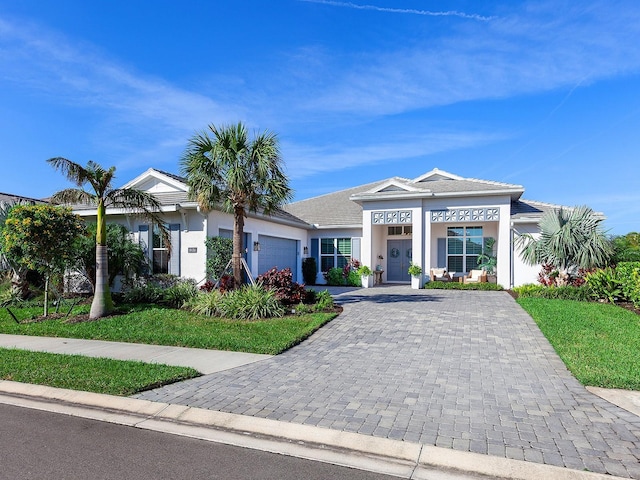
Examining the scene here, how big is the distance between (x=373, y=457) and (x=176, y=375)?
3598mm

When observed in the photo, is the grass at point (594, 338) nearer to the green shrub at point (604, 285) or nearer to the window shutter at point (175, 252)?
the green shrub at point (604, 285)

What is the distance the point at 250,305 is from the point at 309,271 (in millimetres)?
11525

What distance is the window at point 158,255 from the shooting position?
51.9ft

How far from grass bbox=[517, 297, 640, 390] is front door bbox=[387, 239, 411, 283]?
936 cm

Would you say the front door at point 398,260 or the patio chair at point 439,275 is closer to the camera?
the patio chair at point 439,275

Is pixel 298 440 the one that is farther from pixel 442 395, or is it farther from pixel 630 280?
pixel 630 280

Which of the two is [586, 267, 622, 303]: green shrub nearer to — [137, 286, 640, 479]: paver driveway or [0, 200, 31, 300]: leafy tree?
[137, 286, 640, 479]: paver driveway

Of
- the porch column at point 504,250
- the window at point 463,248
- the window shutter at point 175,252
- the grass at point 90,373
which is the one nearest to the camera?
the grass at point 90,373

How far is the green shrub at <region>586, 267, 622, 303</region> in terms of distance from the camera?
45.2 ft

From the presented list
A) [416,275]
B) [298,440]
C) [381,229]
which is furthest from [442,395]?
[381,229]

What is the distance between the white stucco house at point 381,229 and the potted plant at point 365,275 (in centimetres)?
46

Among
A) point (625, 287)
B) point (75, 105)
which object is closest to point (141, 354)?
point (75, 105)

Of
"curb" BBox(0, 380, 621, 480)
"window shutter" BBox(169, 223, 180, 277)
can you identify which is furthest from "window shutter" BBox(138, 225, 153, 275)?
"curb" BBox(0, 380, 621, 480)

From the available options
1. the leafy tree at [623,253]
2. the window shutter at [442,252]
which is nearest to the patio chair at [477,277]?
the window shutter at [442,252]
